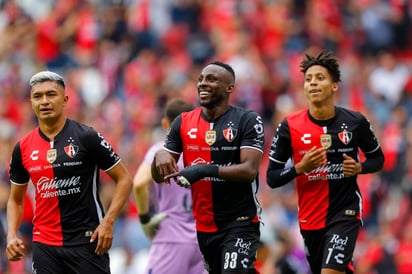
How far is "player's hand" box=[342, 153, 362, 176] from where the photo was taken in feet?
29.9

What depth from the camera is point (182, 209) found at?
1062cm

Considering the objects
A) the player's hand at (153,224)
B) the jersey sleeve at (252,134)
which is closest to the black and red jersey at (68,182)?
the jersey sleeve at (252,134)

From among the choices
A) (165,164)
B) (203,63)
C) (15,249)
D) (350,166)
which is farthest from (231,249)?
(203,63)

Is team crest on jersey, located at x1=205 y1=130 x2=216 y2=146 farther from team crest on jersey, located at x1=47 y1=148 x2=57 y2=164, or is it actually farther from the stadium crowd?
the stadium crowd

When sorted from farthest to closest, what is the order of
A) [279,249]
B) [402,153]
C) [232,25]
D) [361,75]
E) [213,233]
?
1. [232,25]
2. [361,75]
3. [402,153]
4. [279,249]
5. [213,233]

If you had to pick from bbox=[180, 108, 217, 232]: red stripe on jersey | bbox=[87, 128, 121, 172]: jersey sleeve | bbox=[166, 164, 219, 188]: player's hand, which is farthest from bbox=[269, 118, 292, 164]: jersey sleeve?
bbox=[87, 128, 121, 172]: jersey sleeve

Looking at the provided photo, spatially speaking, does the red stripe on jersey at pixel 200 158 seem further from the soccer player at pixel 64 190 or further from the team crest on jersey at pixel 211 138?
the soccer player at pixel 64 190

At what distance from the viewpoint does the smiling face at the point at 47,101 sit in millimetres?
8898

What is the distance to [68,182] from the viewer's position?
8836mm

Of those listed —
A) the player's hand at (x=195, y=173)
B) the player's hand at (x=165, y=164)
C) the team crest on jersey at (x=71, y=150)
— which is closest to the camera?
the player's hand at (x=195, y=173)

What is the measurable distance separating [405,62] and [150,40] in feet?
19.0

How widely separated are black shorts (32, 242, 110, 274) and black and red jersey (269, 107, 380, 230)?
2.13 metres

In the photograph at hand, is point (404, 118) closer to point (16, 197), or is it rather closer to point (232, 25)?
point (232, 25)

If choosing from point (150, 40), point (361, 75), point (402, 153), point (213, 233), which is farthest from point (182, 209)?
point (150, 40)
